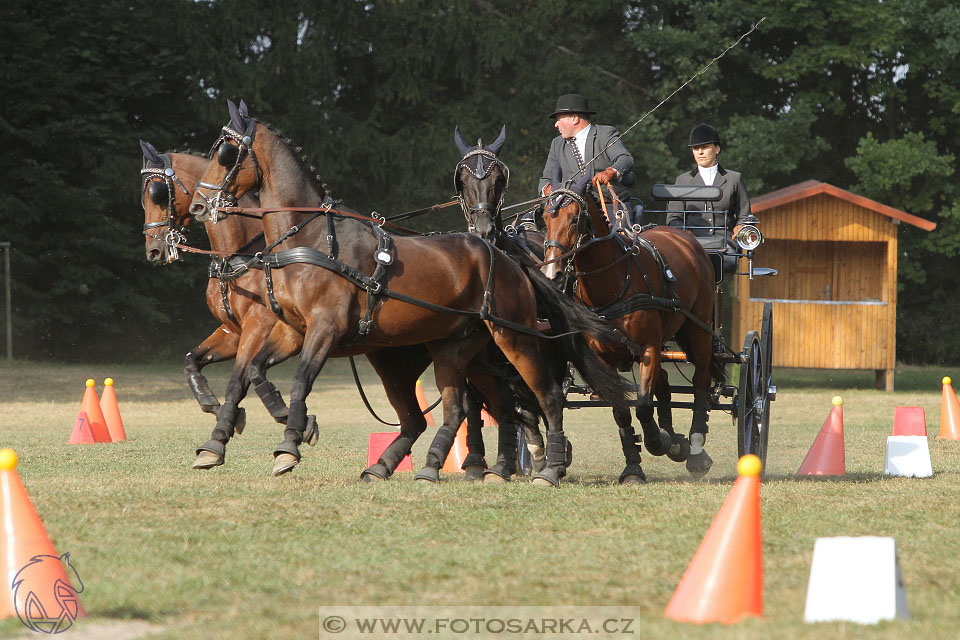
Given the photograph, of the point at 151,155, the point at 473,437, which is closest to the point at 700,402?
the point at 473,437

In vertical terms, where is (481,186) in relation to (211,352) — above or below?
above

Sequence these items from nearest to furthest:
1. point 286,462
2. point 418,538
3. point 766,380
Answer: point 418,538, point 286,462, point 766,380

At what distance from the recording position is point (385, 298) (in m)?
Answer: 7.01

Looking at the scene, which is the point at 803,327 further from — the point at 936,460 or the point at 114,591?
the point at 114,591

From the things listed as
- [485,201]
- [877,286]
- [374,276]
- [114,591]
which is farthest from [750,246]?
[877,286]

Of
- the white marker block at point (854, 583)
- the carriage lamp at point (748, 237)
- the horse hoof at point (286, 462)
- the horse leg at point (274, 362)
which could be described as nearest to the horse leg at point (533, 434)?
the horse leg at point (274, 362)

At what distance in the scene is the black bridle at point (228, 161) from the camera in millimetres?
7281

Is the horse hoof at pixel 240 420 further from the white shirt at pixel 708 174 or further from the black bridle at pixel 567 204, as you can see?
the white shirt at pixel 708 174

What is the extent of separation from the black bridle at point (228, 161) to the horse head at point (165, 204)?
→ 147 centimetres

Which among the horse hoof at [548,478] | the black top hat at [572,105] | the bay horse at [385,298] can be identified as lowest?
the horse hoof at [548,478]

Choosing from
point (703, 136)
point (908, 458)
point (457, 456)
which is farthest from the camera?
point (703, 136)

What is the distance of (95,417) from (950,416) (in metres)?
9.12

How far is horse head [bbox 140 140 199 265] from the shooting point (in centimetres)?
868

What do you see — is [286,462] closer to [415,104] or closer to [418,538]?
[418,538]
